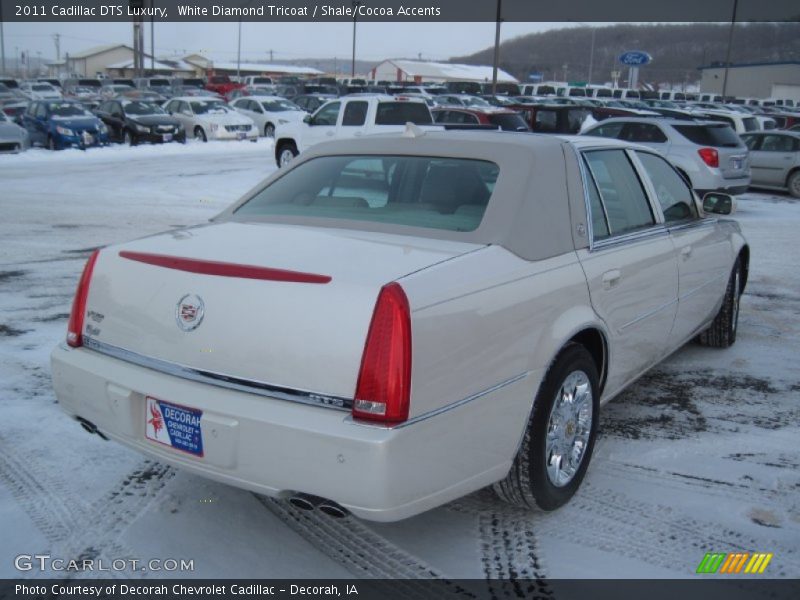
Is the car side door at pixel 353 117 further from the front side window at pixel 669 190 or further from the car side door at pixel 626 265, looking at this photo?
the car side door at pixel 626 265

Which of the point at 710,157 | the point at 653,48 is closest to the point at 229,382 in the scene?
the point at 710,157

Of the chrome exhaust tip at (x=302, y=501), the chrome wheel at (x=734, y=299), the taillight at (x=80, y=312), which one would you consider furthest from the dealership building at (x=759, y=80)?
the chrome exhaust tip at (x=302, y=501)

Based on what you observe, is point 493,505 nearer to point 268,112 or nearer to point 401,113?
point 401,113

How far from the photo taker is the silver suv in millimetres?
14055

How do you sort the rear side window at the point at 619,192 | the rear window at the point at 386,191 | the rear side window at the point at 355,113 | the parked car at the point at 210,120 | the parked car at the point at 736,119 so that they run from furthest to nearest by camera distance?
the parked car at the point at 210,120, the parked car at the point at 736,119, the rear side window at the point at 355,113, the rear side window at the point at 619,192, the rear window at the point at 386,191

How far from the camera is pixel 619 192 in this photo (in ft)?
14.4

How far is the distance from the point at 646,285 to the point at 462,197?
4.00 feet

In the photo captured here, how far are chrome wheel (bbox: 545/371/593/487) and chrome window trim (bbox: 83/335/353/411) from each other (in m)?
1.13

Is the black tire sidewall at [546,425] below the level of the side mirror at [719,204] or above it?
below

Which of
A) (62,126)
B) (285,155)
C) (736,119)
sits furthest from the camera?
(62,126)

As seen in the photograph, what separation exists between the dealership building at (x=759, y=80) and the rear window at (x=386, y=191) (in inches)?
3204

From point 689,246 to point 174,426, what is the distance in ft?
10.9

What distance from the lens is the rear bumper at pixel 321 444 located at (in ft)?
8.60

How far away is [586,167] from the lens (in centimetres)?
400
